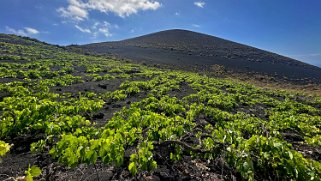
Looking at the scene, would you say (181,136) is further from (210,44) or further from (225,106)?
(210,44)

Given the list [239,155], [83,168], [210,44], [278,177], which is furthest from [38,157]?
[210,44]

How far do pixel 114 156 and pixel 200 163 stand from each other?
2151 mm

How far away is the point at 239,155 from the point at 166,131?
6.13ft

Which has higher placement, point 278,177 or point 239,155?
point 239,155

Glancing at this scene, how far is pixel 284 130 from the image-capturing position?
883 cm

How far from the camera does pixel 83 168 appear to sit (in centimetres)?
456

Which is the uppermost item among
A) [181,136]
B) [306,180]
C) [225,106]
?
[306,180]

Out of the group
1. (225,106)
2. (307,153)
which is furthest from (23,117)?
(225,106)

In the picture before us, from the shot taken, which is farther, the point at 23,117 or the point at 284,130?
the point at 284,130

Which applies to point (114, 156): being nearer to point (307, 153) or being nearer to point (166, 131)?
point (166, 131)

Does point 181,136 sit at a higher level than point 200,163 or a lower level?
higher

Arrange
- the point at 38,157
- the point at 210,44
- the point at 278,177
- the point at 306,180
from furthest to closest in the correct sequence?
the point at 210,44 < the point at 38,157 < the point at 278,177 < the point at 306,180

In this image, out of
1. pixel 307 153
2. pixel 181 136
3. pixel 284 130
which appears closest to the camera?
pixel 181 136

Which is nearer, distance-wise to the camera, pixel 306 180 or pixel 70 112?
pixel 306 180
